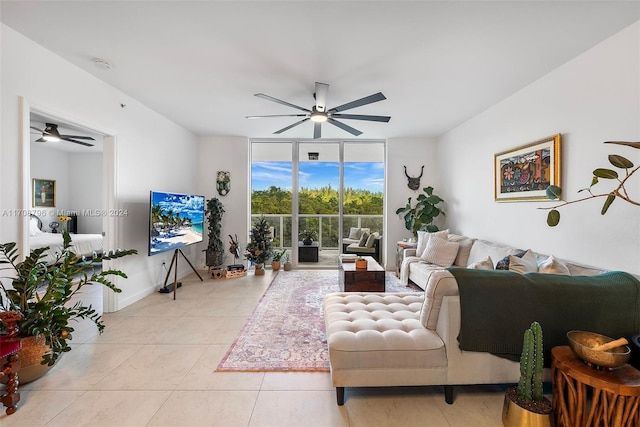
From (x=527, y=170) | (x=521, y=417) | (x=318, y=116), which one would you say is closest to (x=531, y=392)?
(x=521, y=417)

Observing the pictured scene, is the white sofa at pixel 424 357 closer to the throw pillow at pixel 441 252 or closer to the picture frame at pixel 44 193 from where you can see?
the throw pillow at pixel 441 252

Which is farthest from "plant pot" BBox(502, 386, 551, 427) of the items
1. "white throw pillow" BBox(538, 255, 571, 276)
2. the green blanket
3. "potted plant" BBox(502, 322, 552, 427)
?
"white throw pillow" BBox(538, 255, 571, 276)

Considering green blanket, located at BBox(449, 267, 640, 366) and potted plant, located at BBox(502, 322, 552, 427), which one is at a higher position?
green blanket, located at BBox(449, 267, 640, 366)

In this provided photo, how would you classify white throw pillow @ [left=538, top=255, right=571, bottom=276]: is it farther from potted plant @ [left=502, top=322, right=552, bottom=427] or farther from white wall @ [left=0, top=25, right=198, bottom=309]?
white wall @ [left=0, top=25, right=198, bottom=309]

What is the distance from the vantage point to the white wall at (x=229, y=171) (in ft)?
18.3

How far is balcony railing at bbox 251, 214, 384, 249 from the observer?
5875 millimetres

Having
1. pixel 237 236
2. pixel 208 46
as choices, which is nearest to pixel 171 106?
pixel 208 46

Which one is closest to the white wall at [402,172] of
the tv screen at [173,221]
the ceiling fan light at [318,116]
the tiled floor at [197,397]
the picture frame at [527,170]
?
the picture frame at [527,170]

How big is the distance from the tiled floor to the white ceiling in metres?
2.63

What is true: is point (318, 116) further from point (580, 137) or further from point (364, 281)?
point (580, 137)

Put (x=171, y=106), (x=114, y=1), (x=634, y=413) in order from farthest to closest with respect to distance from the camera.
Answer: (x=171, y=106)
(x=114, y=1)
(x=634, y=413)

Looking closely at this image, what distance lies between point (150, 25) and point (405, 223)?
15.4 feet

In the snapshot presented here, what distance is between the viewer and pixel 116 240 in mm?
3385

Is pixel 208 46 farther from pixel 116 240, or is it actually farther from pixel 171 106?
pixel 116 240
